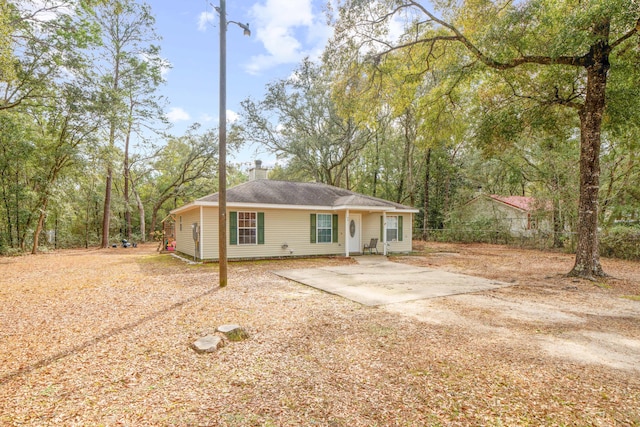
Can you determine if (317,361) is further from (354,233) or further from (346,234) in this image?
(354,233)

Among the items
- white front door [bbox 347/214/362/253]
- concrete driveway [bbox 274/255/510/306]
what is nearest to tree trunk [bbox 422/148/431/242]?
white front door [bbox 347/214/362/253]

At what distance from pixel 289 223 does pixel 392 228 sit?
5.47 m

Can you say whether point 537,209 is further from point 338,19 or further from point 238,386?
point 238,386

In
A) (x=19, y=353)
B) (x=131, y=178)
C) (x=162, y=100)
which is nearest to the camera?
(x=19, y=353)

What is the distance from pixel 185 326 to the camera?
4652mm

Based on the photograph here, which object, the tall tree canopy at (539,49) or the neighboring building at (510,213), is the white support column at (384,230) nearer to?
the tall tree canopy at (539,49)

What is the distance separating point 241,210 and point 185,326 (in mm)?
7550

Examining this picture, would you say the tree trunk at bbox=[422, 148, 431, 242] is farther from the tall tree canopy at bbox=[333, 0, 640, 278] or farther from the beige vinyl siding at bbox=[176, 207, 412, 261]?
the tall tree canopy at bbox=[333, 0, 640, 278]

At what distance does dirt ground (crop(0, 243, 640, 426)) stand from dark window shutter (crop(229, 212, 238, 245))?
16.9ft

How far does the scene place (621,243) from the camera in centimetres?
1346

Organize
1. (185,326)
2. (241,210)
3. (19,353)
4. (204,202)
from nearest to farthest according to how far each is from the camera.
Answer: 1. (19,353)
2. (185,326)
3. (204,202)
4. (241,210)

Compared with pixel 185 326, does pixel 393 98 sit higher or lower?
higher

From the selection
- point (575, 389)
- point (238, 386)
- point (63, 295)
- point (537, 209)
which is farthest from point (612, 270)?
point (63, 295)

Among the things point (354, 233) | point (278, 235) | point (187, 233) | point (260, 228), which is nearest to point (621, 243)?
point (354, 233)
